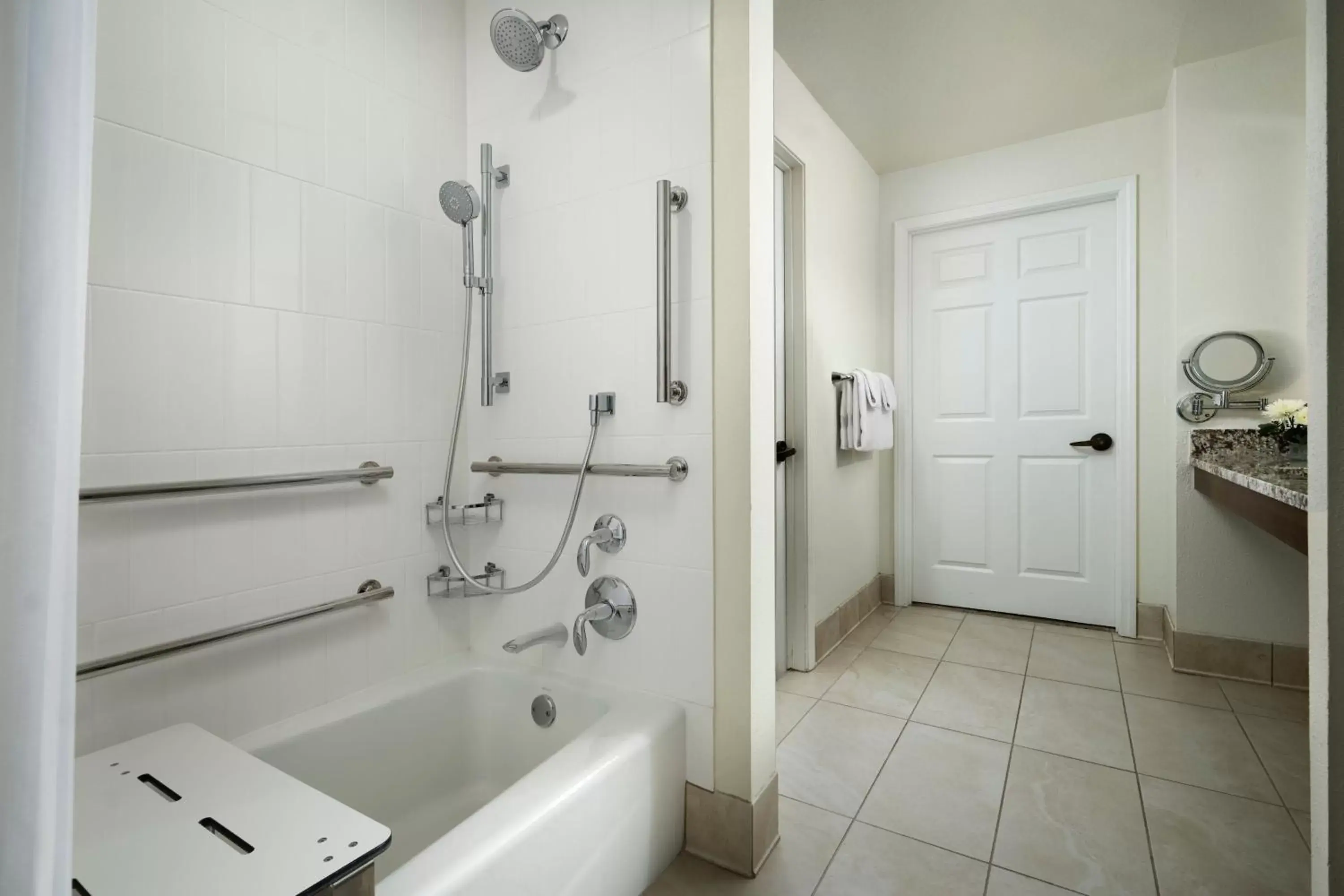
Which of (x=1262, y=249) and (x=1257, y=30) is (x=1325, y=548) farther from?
(x=1257, y=30)

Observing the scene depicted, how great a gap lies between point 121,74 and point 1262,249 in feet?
10.8

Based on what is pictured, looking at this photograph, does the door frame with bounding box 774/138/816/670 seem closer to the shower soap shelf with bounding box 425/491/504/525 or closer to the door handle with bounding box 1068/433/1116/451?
the shower soap shelf with bounding box 425/491/504/525

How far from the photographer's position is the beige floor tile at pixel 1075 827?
1.28 meters

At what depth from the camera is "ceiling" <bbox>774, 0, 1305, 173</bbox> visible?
199 centimetres

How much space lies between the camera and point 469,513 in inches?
63.0

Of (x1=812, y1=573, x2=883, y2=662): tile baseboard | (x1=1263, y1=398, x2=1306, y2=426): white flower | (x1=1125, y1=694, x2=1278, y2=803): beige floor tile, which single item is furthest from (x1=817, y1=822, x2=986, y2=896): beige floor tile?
(x1=1263, y1=398, x2=1306, y2=426): white flower

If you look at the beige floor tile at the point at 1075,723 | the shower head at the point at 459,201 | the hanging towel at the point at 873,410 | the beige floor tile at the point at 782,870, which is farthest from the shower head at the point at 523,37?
the beige floor tile at the point at 1075,723

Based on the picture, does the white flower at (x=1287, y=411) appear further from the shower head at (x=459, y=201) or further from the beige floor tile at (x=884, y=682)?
the shower head at (x=459, y=201)

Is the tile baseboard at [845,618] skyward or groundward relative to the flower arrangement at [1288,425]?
groundward

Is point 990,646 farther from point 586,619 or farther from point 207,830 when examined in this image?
point 207,830

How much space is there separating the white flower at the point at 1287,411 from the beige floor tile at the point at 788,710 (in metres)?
1.71

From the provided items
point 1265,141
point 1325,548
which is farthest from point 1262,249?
point 1325,548

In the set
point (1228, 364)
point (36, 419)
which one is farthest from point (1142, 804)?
point (36, 419)

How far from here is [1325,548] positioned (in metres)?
0.79
